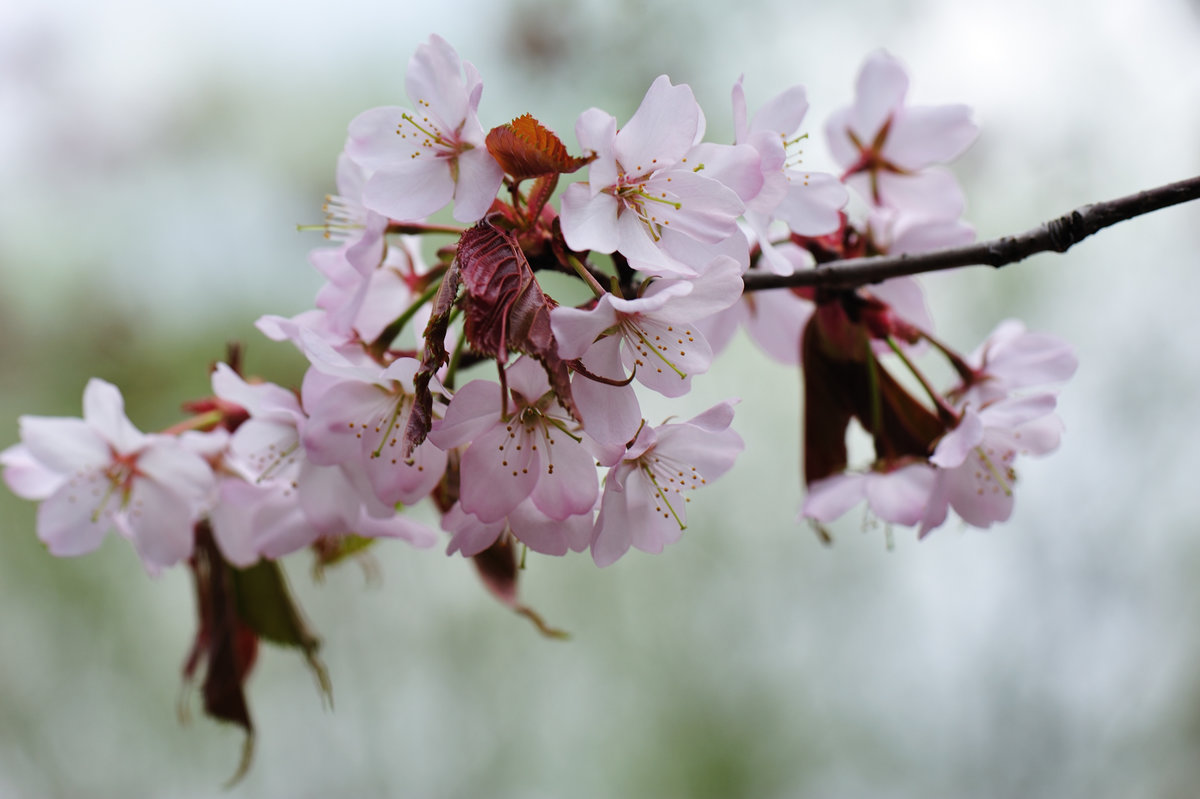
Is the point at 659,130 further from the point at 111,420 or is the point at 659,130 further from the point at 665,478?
the point at 111,420

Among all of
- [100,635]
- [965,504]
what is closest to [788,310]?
[965,504]

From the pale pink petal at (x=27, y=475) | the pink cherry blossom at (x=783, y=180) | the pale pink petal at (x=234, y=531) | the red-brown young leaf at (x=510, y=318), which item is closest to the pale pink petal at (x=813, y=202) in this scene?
the pink cherry blossom at (x=783, y=180)

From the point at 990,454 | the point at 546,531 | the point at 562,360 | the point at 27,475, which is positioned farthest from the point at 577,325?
the point at 27,475

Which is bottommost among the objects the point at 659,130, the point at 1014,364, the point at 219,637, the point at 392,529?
the point at 219,637

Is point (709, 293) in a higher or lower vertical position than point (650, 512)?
higher

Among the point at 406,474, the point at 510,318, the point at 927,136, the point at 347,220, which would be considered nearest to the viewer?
the point at 510,318

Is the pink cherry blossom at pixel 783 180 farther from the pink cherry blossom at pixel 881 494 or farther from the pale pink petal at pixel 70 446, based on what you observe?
the pale pink petal at pixel 70 446

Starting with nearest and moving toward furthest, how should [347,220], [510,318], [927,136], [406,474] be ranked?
[510,318] < [406,474] < [347,220] < [927,136]
